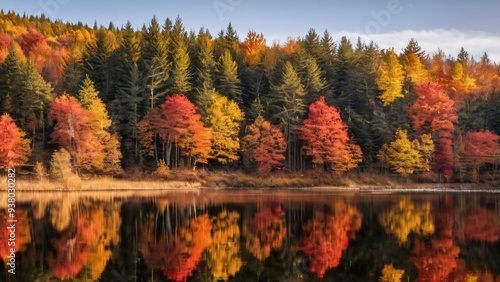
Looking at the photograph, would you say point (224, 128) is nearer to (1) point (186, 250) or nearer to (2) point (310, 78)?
(2) point (310, 78)

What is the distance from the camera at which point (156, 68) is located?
74375 mm

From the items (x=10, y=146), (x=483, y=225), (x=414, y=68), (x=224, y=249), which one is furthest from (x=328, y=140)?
(x=224, y=249)

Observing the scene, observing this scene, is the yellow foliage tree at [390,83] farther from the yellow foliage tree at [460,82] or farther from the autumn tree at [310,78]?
the yellow foliage tree at [460,82]

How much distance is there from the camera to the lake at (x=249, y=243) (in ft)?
59.5

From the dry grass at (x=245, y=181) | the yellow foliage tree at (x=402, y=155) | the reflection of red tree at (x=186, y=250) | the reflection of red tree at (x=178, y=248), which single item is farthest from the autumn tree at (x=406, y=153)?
the reflection of red tree at (x=178, y=248)

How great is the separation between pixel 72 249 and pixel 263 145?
50.2 metres

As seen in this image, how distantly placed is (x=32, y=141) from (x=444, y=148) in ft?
180

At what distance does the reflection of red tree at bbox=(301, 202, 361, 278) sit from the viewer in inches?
797

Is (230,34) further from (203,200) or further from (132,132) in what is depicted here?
(203,200)

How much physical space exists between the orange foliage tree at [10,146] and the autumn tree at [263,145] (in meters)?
27.6

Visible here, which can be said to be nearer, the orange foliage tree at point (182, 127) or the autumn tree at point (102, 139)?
the autumn tree at point (102, 139)

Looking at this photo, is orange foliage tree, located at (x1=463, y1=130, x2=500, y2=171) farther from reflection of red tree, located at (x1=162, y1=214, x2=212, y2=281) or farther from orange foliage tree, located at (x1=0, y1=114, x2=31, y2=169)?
orange foliage tree, located at (x1=0, y1=114, x2=31, y2=169)

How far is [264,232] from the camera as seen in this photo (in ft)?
88.2

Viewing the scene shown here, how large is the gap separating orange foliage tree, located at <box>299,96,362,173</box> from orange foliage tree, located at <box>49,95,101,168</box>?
27431 mm
